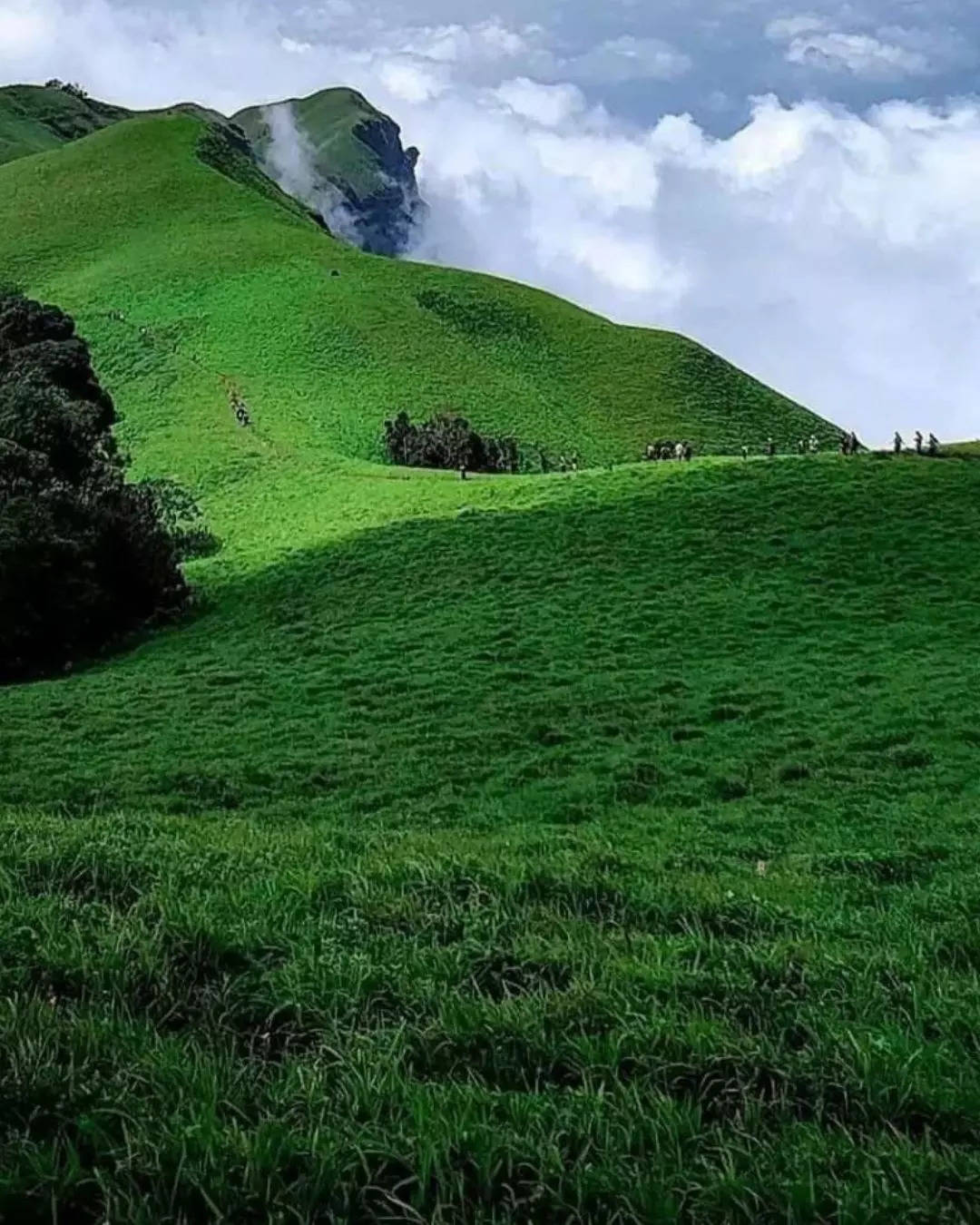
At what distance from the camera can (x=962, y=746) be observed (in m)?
20.1

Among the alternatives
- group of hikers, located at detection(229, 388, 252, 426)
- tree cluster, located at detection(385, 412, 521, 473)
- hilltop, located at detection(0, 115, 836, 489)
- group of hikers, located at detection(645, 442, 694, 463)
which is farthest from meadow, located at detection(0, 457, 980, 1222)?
group of hikers, located at detection(229, 388, 252, 426)

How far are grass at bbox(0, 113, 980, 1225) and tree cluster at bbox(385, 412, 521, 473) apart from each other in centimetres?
2118

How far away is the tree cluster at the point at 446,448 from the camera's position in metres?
71.2

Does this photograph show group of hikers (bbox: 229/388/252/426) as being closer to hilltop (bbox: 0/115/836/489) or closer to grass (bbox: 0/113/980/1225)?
hilltop (bbox: 0/115/836/489)

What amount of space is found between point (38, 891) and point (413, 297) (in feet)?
348

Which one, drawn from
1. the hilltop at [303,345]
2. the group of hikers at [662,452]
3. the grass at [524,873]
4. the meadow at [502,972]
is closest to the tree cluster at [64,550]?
the grass at [524,873]

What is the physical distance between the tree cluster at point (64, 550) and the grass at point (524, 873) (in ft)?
6.32

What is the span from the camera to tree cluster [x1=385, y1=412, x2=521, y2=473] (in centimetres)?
7125

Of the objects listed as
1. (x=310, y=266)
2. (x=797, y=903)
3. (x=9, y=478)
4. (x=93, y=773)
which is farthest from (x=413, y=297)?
(x=797, y=903)

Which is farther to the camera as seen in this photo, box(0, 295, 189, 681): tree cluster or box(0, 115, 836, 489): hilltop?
box(0, 115, 836, 489): hilltop

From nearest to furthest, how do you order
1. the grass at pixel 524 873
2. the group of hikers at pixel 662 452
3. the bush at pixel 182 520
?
the grass at pixel 524 873 → the bush at pixel 182 520 → the group of hikers at pixel 662 452

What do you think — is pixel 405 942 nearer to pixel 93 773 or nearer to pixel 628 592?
pixel 93 773

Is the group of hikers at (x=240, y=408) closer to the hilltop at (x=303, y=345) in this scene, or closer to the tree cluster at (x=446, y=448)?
the hilltop at (x=303, y=345)

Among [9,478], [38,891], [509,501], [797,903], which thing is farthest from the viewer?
[509,501]
